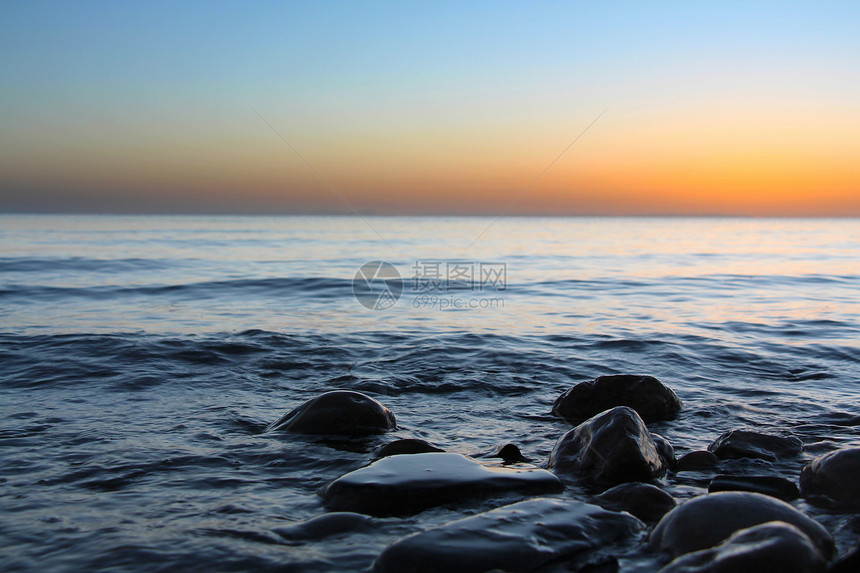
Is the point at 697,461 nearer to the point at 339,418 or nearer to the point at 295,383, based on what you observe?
the point at 339,418

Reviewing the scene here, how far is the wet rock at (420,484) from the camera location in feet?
12.6

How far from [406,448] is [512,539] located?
5.24 ft

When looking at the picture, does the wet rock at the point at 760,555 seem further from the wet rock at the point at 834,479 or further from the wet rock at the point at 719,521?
the wet rock at the point at 834,479

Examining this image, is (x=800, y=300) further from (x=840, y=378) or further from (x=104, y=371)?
(x=104, y=371)

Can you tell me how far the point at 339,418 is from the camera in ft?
18.1

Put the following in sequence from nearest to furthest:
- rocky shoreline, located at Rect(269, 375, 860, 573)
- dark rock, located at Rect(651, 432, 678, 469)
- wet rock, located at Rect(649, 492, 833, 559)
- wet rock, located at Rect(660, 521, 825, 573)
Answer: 1. wet rock, located at Rect(660, 521, 825, 573)
2. rocky shoreline, located at Rect(269, 375, 860, 573)
3. wet rock, located at Rect(649, 492, 833, 559)
4. dark rock, located at Rect(651, 432, 678, 469)

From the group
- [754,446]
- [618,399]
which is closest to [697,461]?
[754,446]

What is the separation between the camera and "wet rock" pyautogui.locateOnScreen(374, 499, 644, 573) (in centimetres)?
304

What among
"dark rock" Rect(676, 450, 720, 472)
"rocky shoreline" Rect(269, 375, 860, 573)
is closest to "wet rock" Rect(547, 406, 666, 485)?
"rocky shoreline" Rect(269, 375, 860, 573)

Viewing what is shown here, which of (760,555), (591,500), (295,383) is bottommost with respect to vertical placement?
(295,383)

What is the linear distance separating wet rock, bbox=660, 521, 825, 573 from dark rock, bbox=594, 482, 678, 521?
0.85 m

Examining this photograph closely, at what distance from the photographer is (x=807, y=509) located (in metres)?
3.86

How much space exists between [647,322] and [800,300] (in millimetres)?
5884

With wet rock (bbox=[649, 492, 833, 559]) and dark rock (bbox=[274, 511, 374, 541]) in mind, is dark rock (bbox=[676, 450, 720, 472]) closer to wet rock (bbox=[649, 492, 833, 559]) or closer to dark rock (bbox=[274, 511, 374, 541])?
wet rock (bbox=[649, 492, 833, 559])
